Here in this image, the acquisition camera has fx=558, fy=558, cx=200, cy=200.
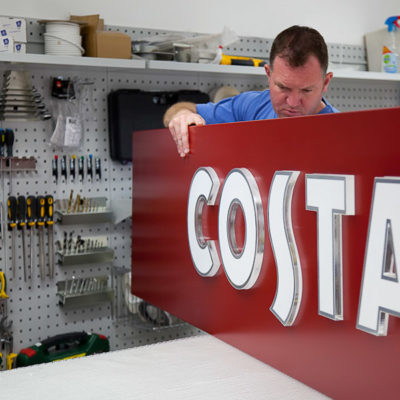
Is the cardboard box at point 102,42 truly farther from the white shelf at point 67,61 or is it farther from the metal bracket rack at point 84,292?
the metal bracket rack at point 84,292

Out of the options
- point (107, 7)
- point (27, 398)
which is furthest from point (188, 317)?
point (107, 7)

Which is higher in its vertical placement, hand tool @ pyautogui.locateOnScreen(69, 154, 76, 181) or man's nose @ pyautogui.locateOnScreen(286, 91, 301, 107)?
man's nose @ pyautogui.locateOnScreen(286, 91, 301, 107)

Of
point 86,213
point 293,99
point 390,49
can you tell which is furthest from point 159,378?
point 390,49

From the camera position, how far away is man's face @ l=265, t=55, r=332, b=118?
1.61 m

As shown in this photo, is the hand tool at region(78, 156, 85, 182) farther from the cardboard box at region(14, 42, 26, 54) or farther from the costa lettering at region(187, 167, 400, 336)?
the costa lettering at region(187, 167, 400, 336)

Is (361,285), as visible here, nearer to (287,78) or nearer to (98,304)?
(287,78)

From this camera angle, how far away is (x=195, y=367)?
1.07 metres

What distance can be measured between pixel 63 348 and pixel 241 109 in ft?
5.17

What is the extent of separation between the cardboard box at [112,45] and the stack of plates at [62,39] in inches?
3.6

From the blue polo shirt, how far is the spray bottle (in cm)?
178

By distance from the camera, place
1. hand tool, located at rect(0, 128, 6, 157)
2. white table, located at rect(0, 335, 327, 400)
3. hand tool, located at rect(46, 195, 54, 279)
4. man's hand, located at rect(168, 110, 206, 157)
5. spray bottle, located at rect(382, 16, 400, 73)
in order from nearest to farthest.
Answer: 1. white table, located at rect(0, 335, 327, 400)
2. man's hand, located at rect(168, 110, 206, 157)
3. hand tool, located at rect(0, 128, 6, 157)
4. hand tool, located at rect(46, 195, 54, 279)
5. spray bottle, located at rect(382, 16, 400, 73)

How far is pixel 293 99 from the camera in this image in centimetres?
166

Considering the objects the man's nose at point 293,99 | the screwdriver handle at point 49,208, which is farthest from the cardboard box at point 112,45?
the man's nose at point 293,99

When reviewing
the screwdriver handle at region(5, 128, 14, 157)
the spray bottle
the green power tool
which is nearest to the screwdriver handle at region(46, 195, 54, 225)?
the screwdriver handle at region(5, 128, 14, 157)
